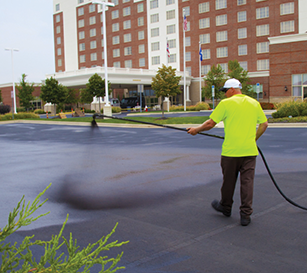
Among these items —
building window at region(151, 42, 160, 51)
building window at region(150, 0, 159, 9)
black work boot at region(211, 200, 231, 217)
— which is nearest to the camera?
black work boot at region(211, 200, 231, 217)

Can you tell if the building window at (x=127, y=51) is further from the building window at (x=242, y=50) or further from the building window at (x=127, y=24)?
the building window at (x=242, y=50)

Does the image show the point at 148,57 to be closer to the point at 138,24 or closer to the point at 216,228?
the point at 138,24

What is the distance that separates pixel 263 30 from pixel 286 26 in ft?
12.6

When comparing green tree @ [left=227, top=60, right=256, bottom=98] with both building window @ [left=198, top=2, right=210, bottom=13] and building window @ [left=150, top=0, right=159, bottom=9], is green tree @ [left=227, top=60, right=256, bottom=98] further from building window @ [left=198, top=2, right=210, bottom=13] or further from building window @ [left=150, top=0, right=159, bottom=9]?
building window @ [left=150, top=0, right=159, bottom=9]

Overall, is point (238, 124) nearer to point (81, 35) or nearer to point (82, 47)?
point (82, 47)

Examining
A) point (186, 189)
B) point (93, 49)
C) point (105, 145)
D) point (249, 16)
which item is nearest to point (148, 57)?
point (93, 49)

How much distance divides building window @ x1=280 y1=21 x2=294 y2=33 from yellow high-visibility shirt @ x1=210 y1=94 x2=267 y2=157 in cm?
5978

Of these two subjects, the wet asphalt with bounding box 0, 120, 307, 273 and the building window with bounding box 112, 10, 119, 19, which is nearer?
the wet asphalt with bounding box 0, 120, 307, 273

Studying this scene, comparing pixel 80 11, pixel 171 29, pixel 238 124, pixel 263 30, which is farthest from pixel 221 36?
pixel 238 124

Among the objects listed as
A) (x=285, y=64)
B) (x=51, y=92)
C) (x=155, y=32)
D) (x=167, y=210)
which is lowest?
(x=167, y=210)

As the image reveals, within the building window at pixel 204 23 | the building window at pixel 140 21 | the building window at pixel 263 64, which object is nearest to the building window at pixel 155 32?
the building window at pixel 140 21

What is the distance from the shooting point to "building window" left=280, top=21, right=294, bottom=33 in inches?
2299

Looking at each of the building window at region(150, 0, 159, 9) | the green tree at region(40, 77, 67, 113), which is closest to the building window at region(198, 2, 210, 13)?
the building window at region(150, 0, 159, 9)

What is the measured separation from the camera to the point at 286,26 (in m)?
58.8
